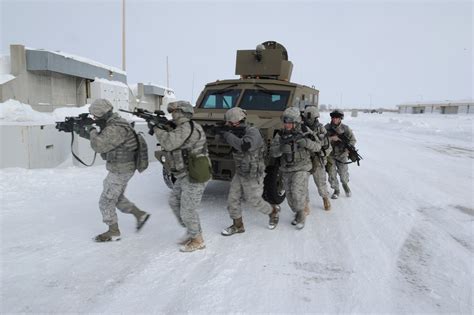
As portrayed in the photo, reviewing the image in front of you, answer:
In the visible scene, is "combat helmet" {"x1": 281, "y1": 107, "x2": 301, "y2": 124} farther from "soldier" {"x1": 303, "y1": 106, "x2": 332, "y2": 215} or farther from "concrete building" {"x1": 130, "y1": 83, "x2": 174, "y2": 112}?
"concrete building" {"x1": 130, "y1": 83, "x2": 174, "y2": 112}

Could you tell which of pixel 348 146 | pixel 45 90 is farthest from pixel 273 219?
pixel 45 90

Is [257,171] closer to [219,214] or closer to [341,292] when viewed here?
[219,214]

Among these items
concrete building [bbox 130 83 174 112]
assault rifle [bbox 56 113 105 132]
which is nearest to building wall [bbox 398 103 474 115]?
concrete building [bbox 130 83 174 112]

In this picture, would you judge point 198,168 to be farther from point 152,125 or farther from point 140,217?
point 140,217

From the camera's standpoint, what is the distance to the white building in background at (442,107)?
185ft

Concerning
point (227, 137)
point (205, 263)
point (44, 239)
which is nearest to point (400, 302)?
point (205, 263)

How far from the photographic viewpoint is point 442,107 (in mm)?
63156

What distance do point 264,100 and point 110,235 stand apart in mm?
3513

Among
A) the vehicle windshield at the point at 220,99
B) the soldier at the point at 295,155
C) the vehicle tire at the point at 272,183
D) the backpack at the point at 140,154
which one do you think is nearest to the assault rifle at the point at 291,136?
the soldier at the point at 295,155

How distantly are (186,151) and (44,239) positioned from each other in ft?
6.35

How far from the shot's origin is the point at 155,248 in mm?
3799

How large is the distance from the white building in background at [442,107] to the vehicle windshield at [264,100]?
55.5 metres

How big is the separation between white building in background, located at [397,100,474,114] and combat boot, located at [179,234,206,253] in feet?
191

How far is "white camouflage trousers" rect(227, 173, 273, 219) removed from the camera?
A: 4.23m
